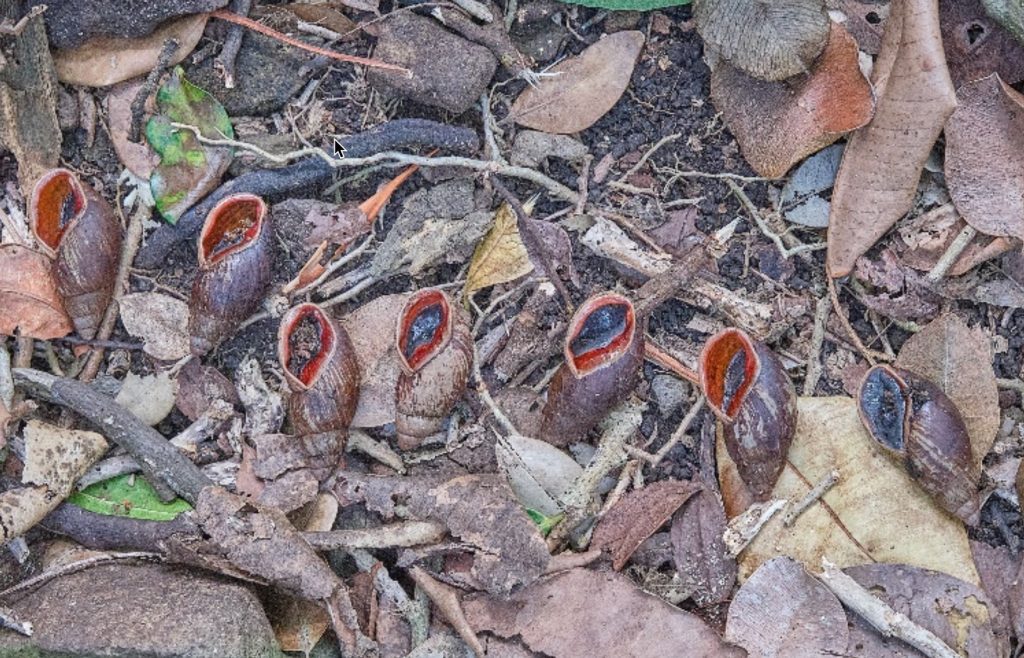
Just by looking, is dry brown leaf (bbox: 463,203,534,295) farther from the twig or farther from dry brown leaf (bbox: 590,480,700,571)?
the twig

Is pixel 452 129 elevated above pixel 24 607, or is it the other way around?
pixel 452 129

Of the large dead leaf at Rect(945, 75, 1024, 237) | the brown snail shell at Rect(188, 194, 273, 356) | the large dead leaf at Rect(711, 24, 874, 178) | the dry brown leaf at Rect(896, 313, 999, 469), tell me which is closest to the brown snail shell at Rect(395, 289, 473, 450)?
the brown snail shell at Rect(188, 194, 273, 356)

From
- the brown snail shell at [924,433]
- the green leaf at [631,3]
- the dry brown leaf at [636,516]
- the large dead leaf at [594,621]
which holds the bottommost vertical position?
the large dead leaf at [594,621]

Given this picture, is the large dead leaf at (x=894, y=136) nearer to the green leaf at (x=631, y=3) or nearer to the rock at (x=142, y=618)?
the green leaf at (x=631, y=3)

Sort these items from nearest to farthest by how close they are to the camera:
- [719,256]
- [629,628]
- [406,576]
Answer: [629,628], [406,576], [719,256]

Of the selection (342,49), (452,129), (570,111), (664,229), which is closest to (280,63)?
(342,49)

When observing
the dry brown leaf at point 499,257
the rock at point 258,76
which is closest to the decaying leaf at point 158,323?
the rock at point 258,76

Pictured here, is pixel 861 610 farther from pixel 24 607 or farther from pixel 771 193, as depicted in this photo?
pixel 24 607
